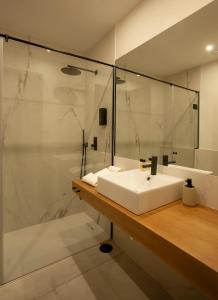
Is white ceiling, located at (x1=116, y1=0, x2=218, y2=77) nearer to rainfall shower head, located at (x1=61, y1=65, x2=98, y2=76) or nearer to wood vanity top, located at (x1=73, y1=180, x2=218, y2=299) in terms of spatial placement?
rainfall shower head, located at (x1=61, y1=65, x2=98, y2=76)

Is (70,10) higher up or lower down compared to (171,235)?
higher up

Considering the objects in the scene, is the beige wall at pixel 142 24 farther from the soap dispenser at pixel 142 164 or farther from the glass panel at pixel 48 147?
the soap dispenser at pixel 142 164

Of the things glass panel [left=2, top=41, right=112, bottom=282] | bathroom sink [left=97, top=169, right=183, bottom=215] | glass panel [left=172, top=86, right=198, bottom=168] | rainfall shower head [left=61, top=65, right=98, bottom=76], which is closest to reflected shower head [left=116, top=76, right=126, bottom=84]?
glass panel [left=2, top=41, right=112, bottom=282]

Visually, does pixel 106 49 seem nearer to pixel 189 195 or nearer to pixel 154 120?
pixel 154 120

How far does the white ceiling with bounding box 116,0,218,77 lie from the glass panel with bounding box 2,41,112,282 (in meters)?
0.53

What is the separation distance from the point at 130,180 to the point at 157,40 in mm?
1171

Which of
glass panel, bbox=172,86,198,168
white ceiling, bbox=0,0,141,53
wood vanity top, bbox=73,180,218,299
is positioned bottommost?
wood vanity top, bbox=73,180,218,299

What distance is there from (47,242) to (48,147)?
43.4 inches

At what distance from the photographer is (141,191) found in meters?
1.07

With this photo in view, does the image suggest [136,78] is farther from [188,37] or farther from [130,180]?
[130,180]

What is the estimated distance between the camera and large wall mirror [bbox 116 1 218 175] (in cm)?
124

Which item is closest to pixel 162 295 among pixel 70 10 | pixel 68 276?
pixel 68 276

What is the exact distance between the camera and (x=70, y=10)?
5.89ft

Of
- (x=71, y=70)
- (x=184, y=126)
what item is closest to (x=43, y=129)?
(x=71, y=70)
